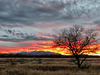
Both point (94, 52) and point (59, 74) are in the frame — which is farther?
point (94, 52)

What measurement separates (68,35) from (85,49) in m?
3.44

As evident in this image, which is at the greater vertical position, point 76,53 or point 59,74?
point 76,53

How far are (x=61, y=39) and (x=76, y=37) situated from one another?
2.38 metres

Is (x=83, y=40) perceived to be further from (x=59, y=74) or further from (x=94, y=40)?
(x=59, y=74)

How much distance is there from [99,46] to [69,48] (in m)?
4.67

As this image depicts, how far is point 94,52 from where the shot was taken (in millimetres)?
19766

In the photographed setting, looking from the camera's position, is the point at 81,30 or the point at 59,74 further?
the point at 81,30

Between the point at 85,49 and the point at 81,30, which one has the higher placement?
the point at 81,30

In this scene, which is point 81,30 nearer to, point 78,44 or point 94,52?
point 78,44

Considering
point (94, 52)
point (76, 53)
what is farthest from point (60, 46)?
point (94, 52)

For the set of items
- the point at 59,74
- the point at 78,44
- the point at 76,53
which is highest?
the point at 78,44

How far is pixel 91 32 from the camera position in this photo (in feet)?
67.8

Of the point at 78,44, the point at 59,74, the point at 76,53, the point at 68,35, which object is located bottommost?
the point at 59,74

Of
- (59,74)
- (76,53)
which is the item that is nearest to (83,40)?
(76,53)
